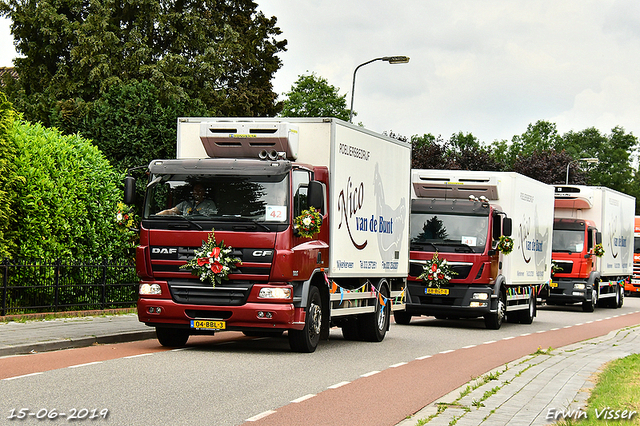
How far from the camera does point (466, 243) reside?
2066cm

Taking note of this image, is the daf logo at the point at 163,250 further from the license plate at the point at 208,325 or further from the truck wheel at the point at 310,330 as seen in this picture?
the truck wheel at the point at 310,330

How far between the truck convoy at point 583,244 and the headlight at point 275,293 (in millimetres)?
18139

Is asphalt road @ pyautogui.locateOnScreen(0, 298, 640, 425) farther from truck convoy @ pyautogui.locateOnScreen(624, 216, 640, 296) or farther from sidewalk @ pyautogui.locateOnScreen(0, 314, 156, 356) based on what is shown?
truck convoy @ pyautogui.locateOnScreen(624, 216, 640, 296)

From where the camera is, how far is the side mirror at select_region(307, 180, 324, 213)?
516 inches

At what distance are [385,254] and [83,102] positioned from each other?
21.9 meters

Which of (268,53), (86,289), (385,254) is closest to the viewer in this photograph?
(385,254)

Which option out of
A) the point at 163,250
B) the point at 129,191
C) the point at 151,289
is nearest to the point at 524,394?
the point at 163,250

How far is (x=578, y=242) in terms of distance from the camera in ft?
98.2

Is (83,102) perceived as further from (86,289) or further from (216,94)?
(86,289)

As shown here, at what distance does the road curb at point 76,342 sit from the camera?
41.8ft

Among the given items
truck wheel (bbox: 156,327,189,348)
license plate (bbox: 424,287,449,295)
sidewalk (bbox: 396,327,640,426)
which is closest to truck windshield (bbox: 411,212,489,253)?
license plate (bbox: 424,287,449,295)

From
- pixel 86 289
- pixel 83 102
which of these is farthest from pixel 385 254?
pixel 83 102

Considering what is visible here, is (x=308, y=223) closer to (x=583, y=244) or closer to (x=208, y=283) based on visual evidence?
(x=208, y=283)

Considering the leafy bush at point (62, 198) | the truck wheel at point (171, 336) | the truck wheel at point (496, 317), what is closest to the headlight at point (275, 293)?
the truck wheel at point (171, 336)
